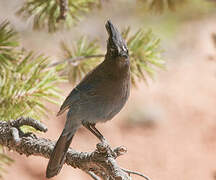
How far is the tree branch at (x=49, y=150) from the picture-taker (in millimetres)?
1480

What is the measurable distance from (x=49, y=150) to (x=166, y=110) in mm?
4374

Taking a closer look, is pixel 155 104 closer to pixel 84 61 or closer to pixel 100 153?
pixel 84 61

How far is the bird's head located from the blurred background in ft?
10.3

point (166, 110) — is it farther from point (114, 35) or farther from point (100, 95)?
point (114, 35)

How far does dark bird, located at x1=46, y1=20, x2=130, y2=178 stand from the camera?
1.58 metres

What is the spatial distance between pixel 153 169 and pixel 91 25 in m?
2.46

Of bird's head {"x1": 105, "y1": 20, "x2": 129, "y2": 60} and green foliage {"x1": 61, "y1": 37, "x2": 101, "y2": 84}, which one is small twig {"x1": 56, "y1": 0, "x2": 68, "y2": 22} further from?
bird's head {"x1": 105, "y1": 20, "x2": 129, "y2": 60}

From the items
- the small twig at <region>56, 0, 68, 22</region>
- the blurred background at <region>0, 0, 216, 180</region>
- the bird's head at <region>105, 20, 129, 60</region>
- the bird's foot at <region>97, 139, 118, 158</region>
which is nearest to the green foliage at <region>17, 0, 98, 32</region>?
the small twig at <region>56, 0, 68, 22</region>

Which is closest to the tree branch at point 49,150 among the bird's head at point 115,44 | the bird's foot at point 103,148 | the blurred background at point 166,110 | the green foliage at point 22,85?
the bird's foot at point 103,148

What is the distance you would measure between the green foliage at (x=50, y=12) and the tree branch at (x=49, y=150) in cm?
62

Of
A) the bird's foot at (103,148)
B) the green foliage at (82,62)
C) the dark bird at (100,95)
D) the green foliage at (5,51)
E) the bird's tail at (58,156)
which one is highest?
the green foliage at (82,62)

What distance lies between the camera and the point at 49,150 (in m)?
1.71

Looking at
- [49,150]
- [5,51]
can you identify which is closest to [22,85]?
[5,51]

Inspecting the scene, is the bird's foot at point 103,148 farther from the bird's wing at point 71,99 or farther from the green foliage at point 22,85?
the green foliage at point 22,85
